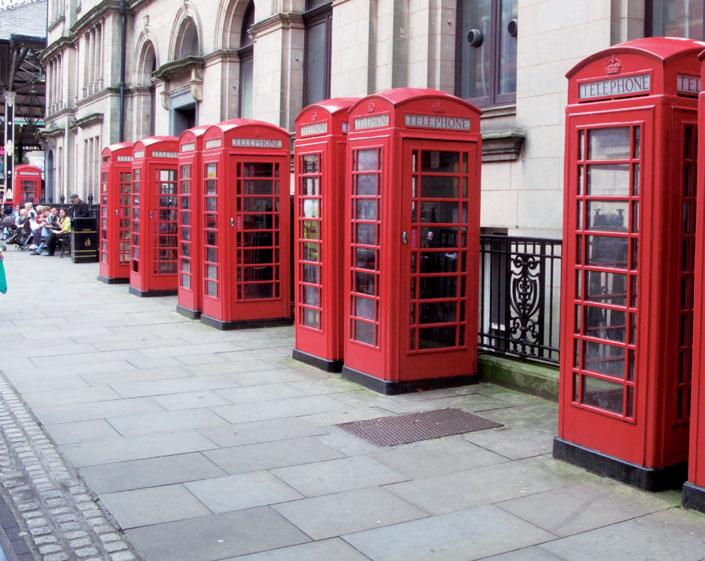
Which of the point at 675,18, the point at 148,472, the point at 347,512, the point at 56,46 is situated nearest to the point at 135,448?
the point at 148,472

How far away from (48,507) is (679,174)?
4.13m

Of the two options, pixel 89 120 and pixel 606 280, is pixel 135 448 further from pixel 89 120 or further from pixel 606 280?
pixel 89 120

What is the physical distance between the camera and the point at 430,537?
14.9ft

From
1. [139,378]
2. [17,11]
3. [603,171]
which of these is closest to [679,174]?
[603,171]

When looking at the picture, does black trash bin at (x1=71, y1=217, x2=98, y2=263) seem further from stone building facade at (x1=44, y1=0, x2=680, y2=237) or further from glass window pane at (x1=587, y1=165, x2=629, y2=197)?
glass window pane at (x1=587, y1=165, x2=629, y2=197)

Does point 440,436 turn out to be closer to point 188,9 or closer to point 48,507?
point 48,507

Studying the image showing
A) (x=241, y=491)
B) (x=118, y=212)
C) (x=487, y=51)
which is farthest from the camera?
(x=118, y=212)

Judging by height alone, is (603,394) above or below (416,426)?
above

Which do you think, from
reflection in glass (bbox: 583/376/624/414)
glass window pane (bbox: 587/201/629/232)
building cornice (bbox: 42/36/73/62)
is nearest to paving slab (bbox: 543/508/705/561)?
reflection in glass (bbox: 583/376/624/414)

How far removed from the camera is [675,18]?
8.54 meters

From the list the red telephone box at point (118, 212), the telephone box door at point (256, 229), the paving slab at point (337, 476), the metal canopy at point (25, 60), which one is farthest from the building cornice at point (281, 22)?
the metal canopy at point (25, 60)

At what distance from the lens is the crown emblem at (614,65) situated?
17.5ft

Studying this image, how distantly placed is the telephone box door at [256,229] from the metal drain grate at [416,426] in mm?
4940

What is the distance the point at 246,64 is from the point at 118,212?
4198mm
